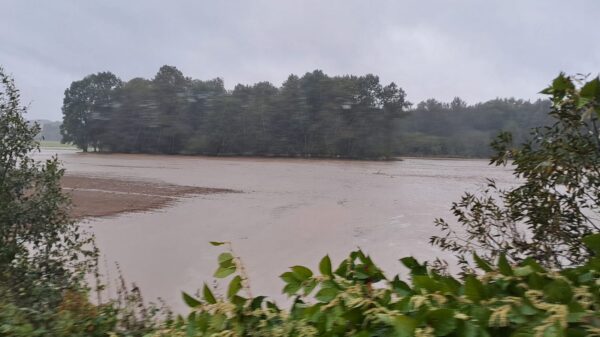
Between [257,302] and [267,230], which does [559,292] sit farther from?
[267,230]

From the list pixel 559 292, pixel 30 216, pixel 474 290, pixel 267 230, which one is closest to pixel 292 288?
pixel 474 290

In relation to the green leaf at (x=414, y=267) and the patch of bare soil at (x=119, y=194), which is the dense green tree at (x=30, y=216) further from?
the patch of bare soil at (x=119, y=194)

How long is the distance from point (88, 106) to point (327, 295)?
214 ft

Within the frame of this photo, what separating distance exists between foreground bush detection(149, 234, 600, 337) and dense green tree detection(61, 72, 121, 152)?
61411 millimetres

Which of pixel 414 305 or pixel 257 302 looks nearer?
pixel 414 305

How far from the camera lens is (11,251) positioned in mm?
4613

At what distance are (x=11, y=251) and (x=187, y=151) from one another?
52089mm

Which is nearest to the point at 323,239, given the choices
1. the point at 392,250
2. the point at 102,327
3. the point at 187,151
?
the point at 392,250

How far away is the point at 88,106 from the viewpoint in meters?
59.0

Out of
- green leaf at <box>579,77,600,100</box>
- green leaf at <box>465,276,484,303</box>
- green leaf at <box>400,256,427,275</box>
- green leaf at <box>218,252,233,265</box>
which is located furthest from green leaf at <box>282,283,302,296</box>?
green leaf at <box>579,77,600,100</box>

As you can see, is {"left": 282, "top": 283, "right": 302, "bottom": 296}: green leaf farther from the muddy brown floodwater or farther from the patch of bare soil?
the patch of bare soil

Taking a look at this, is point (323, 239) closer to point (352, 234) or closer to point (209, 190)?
point (352, 234)

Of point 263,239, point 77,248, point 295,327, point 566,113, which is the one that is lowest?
point 263,239

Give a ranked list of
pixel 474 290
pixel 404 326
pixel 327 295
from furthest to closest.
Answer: pixel 327 295 < pixel 474 290 < pixel 404 326
